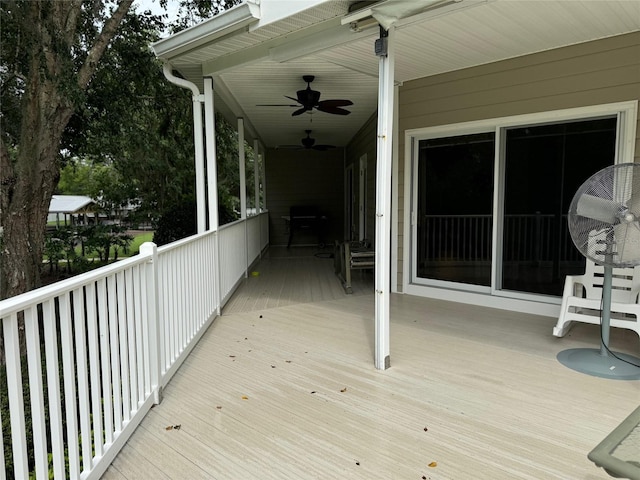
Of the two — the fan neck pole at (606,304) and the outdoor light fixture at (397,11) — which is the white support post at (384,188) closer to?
the outdoor light fixture at (397,11)

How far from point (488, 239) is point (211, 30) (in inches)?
135

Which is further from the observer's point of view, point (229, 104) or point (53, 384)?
point (229, 104)

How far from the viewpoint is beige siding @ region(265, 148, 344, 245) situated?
1073cm

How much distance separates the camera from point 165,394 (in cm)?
260

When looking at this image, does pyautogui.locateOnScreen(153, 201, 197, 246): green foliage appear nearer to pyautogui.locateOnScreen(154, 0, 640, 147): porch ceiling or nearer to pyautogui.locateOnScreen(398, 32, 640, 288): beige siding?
pyautogui.locateOnScreen(154, 0, 640, 147): porch ceiling

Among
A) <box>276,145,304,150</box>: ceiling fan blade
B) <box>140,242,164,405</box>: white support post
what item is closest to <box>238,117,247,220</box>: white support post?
<box>276,145,304,150</box>: ceiling fan blade

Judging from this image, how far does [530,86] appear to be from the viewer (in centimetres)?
402

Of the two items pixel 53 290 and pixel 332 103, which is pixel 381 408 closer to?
pixel 53 290

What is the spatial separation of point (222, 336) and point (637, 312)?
3222 millimetres

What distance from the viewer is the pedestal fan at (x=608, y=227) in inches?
108

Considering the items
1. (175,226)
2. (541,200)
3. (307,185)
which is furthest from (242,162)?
(541,200)

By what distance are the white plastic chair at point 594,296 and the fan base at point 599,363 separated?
9.4 inches

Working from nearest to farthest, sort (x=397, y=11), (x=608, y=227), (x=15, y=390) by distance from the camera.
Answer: (x=15, y=390)
(x=397, y=11)
(x=608, y=227)

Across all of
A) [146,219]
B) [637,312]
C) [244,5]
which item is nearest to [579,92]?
[637,312]
